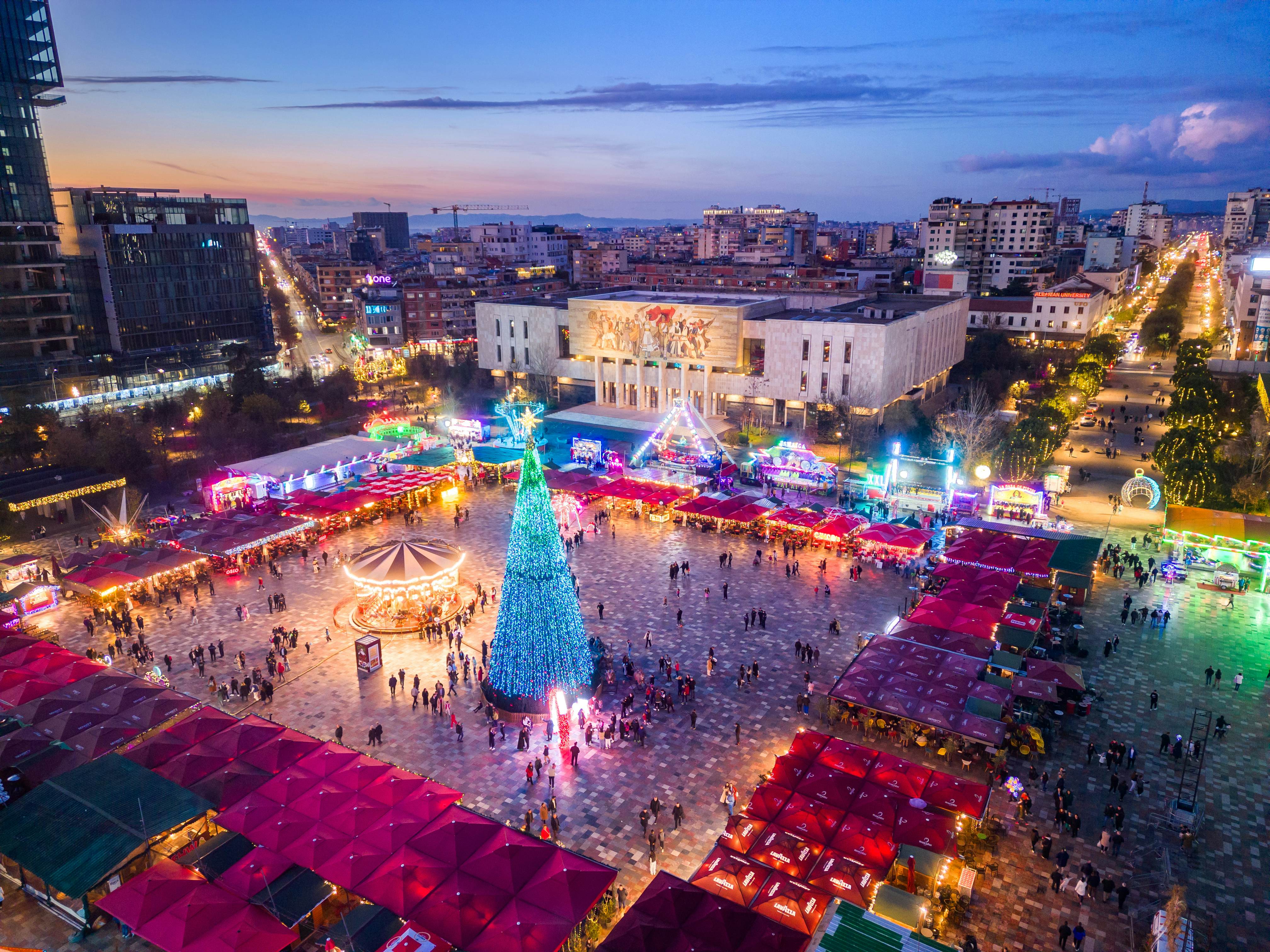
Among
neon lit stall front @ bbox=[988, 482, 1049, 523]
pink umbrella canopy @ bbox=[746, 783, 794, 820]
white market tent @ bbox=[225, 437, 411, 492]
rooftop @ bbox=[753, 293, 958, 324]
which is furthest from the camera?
rooftop @ bbox=[753, 293, 958, 324]

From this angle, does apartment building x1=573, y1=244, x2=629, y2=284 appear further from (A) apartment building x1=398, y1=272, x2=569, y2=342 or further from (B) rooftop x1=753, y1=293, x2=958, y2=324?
(B) rooftop x1=753, y1=293, x2=958, y2=324

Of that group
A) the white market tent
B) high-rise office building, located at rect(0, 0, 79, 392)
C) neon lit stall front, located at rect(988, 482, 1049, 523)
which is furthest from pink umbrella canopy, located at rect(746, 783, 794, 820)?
high-rise office building, located at rect(0, 0, 79, 392)

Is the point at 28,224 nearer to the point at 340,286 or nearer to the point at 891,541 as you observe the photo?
the point at 891,541

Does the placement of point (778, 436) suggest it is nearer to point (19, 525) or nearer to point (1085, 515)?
point (1085, 515)

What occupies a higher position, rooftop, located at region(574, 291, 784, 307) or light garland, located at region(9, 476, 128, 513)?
rooftop, located at region(574, 291, 784, 307)

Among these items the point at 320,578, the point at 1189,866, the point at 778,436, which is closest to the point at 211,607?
the point at 320,578

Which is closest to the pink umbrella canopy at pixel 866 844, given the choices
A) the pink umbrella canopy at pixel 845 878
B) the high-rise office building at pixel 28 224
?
the pink umbrella canopy at pixel 845 878

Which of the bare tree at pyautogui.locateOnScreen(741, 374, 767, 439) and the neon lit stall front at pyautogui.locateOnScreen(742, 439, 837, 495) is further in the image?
the bare tree at pyautogui.locateOnScreen(741, 374, 767, 439)
